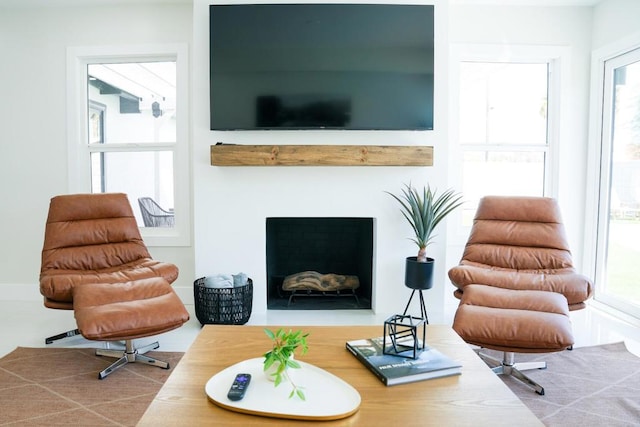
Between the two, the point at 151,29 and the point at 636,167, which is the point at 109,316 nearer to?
the point at 151,29

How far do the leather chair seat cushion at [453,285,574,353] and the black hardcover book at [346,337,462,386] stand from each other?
0.59 metres

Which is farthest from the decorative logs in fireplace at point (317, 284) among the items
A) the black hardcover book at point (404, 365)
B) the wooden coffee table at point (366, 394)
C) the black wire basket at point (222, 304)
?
the black hardcover book at point (404, 365)

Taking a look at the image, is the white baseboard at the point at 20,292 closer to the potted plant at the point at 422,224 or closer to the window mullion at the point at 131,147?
the window mullion at the point at 131,147

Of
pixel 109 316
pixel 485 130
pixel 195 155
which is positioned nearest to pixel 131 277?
pixel 109 316

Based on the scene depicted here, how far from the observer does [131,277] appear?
2.80 metres

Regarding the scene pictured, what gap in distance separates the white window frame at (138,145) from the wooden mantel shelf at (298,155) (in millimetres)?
718

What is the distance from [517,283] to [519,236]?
510mm

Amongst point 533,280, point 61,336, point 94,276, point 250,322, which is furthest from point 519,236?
point 61,336

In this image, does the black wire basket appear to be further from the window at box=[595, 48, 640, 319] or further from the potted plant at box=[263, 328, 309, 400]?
the window at box=[595, 48, 640, 319]

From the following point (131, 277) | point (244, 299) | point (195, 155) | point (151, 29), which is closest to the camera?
point (131, 277)

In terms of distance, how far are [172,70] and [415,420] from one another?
141 inches

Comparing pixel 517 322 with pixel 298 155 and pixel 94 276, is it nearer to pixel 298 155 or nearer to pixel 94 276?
pixel 298 155

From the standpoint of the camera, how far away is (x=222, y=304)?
123 inches

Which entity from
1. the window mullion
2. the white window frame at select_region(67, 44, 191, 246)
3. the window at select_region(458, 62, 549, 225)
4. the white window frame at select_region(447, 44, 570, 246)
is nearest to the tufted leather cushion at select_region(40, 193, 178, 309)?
the white window frame at select_region(67, 44, 191, 246)
